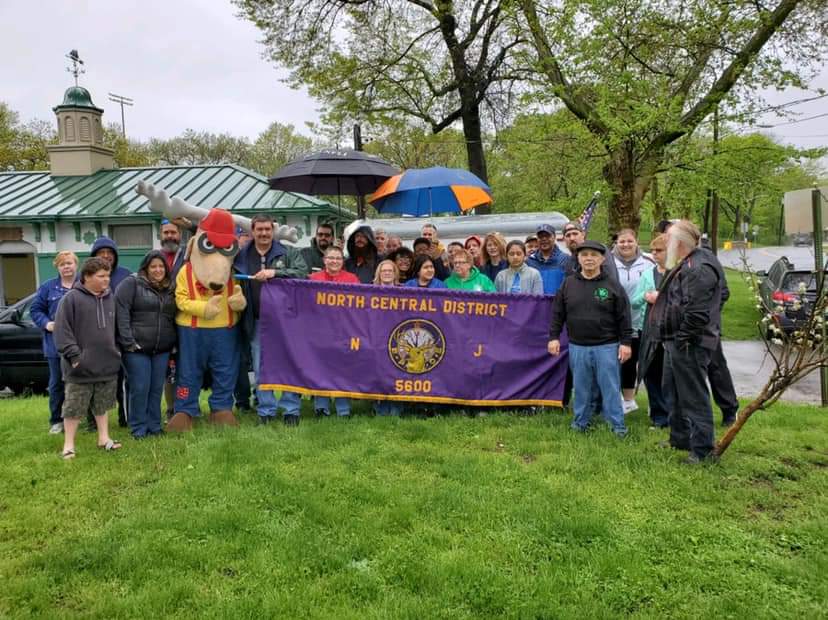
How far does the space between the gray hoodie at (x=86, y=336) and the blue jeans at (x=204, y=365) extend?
68cm

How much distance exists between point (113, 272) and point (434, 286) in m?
3.26

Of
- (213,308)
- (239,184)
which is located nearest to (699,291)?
(213,308)

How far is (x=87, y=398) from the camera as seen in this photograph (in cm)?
511

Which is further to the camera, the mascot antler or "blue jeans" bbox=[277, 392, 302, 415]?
"blue jeans" bbox=[277, 392, 302, 415]

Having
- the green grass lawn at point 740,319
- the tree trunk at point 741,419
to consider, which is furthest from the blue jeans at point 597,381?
the green grass lawn at point 740,319

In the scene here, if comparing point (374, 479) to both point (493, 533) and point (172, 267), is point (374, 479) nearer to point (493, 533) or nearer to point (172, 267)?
point (493, 533)

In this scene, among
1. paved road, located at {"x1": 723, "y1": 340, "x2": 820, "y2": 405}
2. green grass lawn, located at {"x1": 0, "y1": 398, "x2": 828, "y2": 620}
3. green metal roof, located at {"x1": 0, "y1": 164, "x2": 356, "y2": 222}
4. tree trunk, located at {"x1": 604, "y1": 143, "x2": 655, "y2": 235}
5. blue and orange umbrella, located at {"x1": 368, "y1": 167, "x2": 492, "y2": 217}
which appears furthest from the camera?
green metal roof, located at {"x1": 0, "y1": 164, "x2": 356, "y2": 222}

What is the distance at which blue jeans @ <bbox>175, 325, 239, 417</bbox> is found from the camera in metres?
5.77

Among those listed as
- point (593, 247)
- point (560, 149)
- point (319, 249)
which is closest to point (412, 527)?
point (593, 247)

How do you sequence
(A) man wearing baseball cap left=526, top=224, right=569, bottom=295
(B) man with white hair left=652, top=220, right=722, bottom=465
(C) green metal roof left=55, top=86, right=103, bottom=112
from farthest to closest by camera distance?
(C) green metal roof left=55, top=86, right=103, bottom=112 → (A) man wearing baseball cap left=526, top=224, right=569, bottom=295 → (B) man with white hair left=652, top=220, right=722, bottom=465

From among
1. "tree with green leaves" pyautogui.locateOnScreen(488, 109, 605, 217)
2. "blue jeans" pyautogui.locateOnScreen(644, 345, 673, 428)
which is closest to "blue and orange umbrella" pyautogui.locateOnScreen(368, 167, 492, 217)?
"blue jeans" pyautogui.locateOnScreen(644, 345, 673, 428)

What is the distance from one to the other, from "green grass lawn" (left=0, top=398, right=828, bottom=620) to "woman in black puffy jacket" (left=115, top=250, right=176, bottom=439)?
50 cm

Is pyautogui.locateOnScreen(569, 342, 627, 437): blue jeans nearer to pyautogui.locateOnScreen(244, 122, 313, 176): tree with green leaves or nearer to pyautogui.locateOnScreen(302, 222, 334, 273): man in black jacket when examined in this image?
pyautogui.locateOnScreen(302, 222, 334, 273): man in black jacket

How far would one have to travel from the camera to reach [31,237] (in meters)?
17.6
